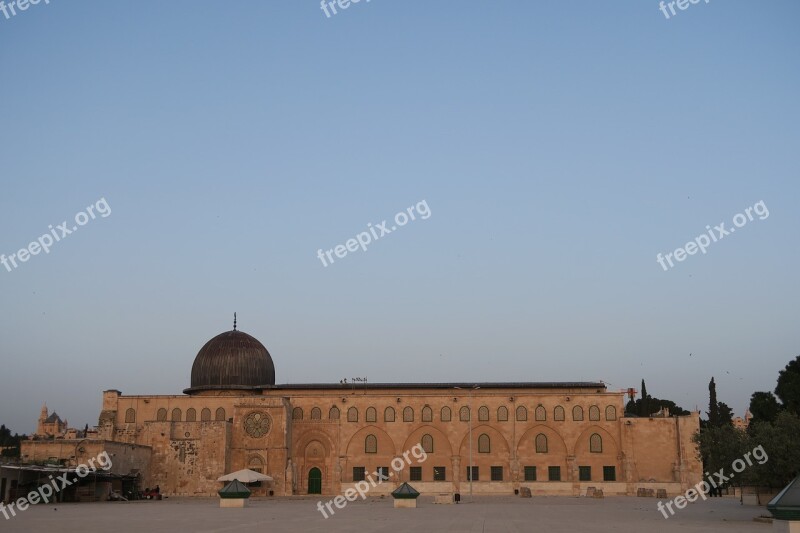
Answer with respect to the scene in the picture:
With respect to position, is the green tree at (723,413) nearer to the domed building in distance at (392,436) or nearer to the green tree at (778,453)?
the domed building in distance at (392,436)

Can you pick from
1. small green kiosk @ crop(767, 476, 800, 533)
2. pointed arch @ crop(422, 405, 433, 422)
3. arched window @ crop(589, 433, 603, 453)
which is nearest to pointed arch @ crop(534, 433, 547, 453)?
arched window @ crop(589, 433, 603, 453)

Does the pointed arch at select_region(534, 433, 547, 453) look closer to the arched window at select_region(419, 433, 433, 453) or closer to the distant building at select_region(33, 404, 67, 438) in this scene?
the arched window at select_region(419, 433, 433, 453)

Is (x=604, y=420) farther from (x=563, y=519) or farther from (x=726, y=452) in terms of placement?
(x=563, y=519)

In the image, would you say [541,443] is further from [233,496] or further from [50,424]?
[50,424]

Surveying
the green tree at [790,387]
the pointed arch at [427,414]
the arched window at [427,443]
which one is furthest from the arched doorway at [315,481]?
the green tree at [790,387]

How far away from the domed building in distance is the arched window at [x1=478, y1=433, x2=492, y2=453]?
3.1 inches

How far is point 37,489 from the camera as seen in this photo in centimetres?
4488

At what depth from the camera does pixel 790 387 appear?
54656 mm

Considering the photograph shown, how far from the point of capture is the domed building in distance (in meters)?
61.7

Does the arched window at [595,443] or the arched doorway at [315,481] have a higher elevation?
the arched window at [595,443]

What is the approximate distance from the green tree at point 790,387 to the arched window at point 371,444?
29.5m

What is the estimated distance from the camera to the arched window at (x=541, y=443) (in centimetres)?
6494

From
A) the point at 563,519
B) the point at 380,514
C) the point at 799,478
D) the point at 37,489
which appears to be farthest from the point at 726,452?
the point at 37,489

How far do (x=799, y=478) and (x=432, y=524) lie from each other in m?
13.1
